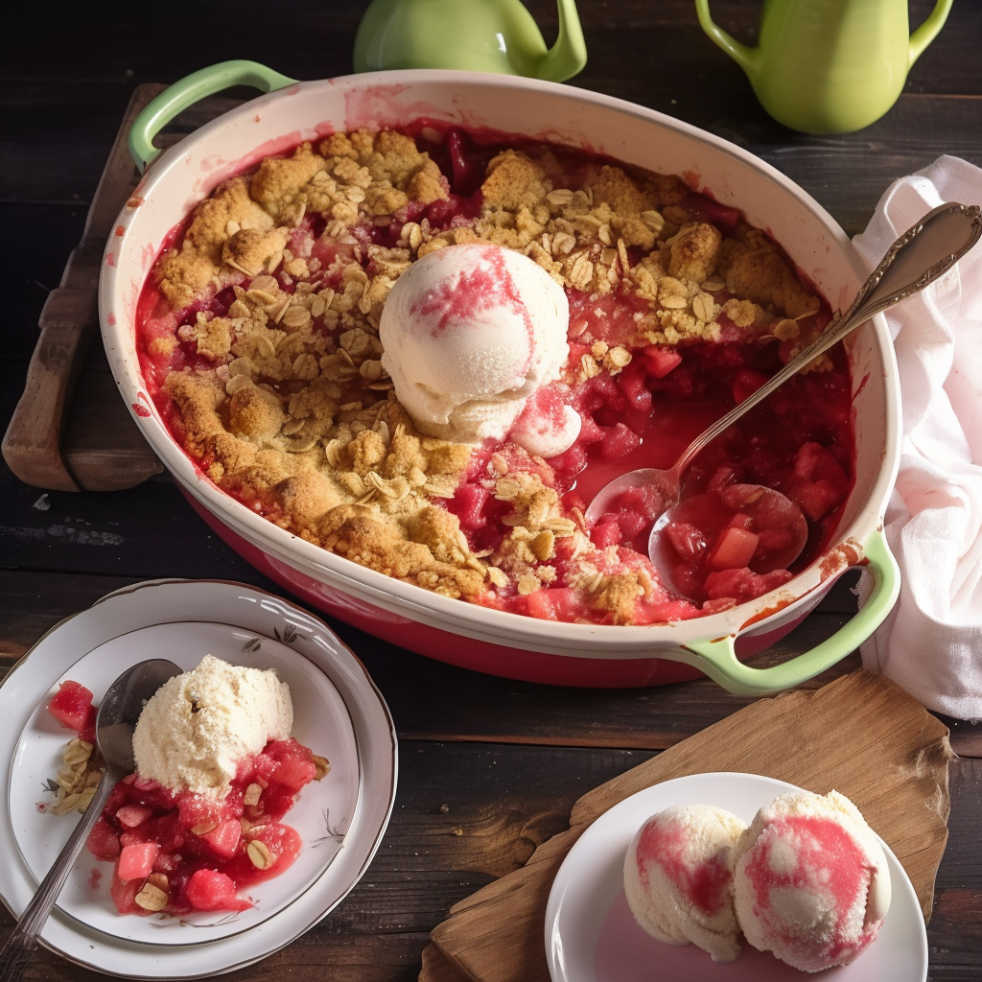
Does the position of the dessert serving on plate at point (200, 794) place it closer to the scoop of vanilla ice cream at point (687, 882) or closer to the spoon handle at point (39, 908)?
the spoon handle at point (39, 908)

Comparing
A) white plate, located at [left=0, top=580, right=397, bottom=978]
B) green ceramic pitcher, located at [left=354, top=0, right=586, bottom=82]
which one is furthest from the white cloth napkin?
white plate, located at [left=0, top=580, right=397, bottom=978]

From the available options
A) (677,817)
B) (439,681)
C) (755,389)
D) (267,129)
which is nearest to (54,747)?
(439,681)

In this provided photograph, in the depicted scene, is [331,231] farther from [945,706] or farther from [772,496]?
[945,706]

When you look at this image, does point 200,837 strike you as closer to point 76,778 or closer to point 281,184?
point 76,778

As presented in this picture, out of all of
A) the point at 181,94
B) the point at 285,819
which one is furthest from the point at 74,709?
the point at 181,94

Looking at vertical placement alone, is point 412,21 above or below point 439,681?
above

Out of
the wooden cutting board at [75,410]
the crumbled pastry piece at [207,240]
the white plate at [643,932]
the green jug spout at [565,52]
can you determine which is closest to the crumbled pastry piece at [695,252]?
the green jug spout at [565,52]
